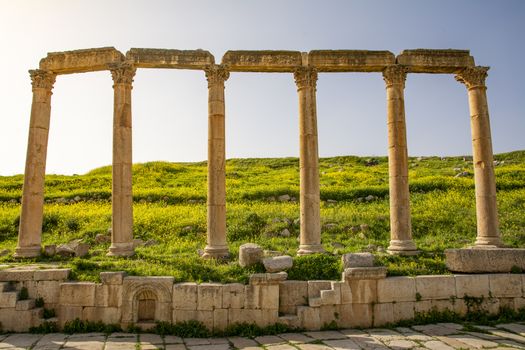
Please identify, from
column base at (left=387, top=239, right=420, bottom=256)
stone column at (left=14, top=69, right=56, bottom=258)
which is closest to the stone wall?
column base at (left=387, top=239, right=420, bottom=256)

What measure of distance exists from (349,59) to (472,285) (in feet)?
31.8

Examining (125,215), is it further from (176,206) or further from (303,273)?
(176,206)

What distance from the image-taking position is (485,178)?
51.5 ft

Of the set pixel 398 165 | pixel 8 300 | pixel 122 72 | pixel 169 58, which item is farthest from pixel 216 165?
pixel 8 300

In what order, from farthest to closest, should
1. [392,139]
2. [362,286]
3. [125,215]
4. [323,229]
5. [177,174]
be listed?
[177,174], [323,229], [392,139], [125,215], [362,286]

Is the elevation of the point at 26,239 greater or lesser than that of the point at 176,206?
lesser

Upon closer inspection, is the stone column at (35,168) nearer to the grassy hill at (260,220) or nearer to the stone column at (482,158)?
the grassy hill at (260,220)

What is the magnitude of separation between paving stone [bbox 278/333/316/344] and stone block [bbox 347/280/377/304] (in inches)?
81.8

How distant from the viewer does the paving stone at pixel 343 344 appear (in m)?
9.46

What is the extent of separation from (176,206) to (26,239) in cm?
1251

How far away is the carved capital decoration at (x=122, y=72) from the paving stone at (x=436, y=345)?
13.7m

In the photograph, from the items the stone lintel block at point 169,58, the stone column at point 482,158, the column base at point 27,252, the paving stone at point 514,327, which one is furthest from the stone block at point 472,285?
the column base at point 27,252

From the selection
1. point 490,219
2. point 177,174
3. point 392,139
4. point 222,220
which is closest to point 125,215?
point 222,220

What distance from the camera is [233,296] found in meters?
11.4
